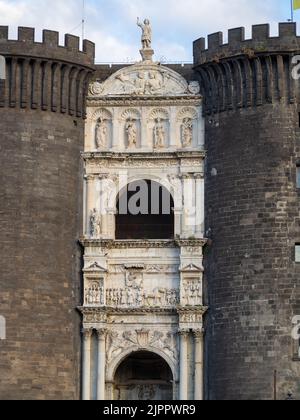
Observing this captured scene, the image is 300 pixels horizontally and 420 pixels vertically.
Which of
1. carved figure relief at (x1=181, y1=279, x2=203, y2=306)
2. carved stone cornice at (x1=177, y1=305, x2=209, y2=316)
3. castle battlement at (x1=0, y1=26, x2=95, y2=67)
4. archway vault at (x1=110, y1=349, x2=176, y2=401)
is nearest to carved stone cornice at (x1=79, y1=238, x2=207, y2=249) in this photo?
carved figure relief at (x1=181, y1=279, x2=203, y2=306)

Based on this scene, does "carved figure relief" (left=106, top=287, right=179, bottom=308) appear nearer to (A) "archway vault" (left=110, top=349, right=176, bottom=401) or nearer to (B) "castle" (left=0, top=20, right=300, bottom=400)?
(B) "castle" (left=0, top=20, right=300, bottom=400)

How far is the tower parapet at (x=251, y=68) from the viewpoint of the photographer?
4969 centimetres

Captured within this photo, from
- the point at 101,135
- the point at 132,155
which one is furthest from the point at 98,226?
the point at 101,135

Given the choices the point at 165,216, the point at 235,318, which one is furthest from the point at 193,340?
the point at 165,216

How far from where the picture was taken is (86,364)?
49281 mm

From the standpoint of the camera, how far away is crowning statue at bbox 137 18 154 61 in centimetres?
5147

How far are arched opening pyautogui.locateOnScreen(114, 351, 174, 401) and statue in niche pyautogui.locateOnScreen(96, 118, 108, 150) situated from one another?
6330 mm

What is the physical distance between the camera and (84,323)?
162 ft

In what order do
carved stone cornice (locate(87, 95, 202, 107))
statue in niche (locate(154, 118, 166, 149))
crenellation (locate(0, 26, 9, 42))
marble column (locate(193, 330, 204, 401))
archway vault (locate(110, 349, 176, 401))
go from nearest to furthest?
1. marble column (locate(193, 330, 204, 401))
2. crenellation (locate(0, 26, 9, 42))
3. statue in niche (locate(154, 118, 166, 149))
4. carved stone cornice (locate(87, 95, 202, 107))
5. archway vault (locate(110, 349, 176, 401))

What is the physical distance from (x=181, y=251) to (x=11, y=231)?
5.00 metres

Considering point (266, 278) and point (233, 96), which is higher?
point (233, 96)

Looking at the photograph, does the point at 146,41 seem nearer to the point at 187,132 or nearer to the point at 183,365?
the point at 187,132

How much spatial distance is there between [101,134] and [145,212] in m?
2.71

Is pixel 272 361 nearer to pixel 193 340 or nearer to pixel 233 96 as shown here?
pixel 193 340
